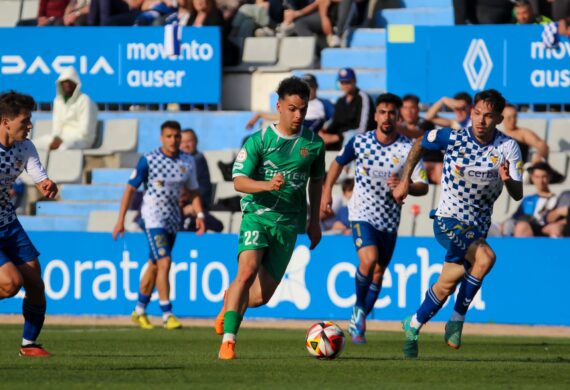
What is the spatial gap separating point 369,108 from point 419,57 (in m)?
1.65

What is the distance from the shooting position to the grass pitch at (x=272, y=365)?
9602 mm

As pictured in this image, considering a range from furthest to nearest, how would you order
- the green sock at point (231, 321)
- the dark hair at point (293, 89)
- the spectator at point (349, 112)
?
1. the spectator at point (349, 112)
2. the dark hair at point (293, 89)
3. the green sock at point (231, 321)

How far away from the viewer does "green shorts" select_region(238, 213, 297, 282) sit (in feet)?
37.1

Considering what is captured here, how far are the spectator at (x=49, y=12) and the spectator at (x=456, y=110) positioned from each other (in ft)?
25.2

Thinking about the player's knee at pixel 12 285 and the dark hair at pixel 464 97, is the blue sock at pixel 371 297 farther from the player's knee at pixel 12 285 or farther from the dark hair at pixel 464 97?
the dark hair at pixel 464 97

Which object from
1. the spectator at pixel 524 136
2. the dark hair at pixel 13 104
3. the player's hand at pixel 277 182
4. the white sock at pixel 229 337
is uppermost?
the dark hair at pixel 13 104

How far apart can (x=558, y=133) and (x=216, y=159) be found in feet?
17.0

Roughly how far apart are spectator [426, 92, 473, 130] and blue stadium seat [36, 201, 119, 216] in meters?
5.23

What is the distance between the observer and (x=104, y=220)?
68.7 ft

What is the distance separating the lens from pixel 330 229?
19.6 meters

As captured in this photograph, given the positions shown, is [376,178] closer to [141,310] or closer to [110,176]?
[141,310]

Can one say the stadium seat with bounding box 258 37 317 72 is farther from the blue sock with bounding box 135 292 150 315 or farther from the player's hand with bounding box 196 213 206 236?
the blue sock with bounding box 135 292 150 315

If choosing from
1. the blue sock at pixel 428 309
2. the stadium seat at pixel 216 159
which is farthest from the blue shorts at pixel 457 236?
the stadium seat at pixel 216 159

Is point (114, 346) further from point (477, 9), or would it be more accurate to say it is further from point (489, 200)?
point (477, 9)
